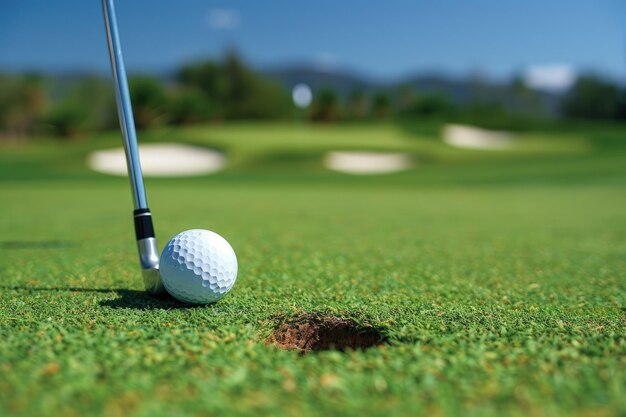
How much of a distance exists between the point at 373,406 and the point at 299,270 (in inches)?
89.0

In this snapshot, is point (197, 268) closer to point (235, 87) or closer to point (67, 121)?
point (67, 121)

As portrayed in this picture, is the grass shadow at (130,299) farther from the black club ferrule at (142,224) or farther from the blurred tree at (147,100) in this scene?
the blurred tree at (147,100)

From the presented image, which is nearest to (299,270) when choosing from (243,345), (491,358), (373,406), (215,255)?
(215,255)

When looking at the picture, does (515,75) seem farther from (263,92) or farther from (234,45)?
(234,45)

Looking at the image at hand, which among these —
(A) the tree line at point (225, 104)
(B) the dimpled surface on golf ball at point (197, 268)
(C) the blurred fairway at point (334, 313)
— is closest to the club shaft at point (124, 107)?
(B) the dimpled surface on golf ball at point (197, 268)

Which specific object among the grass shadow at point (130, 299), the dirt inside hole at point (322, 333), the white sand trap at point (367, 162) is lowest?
the white sand trap at point (367, 162)

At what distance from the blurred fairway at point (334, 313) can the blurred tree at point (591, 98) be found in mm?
72361

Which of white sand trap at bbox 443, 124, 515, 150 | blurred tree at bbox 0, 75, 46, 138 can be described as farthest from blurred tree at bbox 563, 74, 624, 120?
blurred tree at bbox 0, 75, 46, 138

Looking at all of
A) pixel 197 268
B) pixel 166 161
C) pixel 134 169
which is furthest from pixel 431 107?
pixel 197 268

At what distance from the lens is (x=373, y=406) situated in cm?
175

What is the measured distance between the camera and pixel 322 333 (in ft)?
8.86

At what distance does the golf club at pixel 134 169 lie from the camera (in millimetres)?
3162

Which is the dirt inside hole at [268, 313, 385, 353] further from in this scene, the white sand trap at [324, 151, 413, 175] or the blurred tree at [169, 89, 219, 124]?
the blurred tree at [169, 89, 219, 124]

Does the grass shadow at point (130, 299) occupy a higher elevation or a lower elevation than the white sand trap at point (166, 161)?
lower
